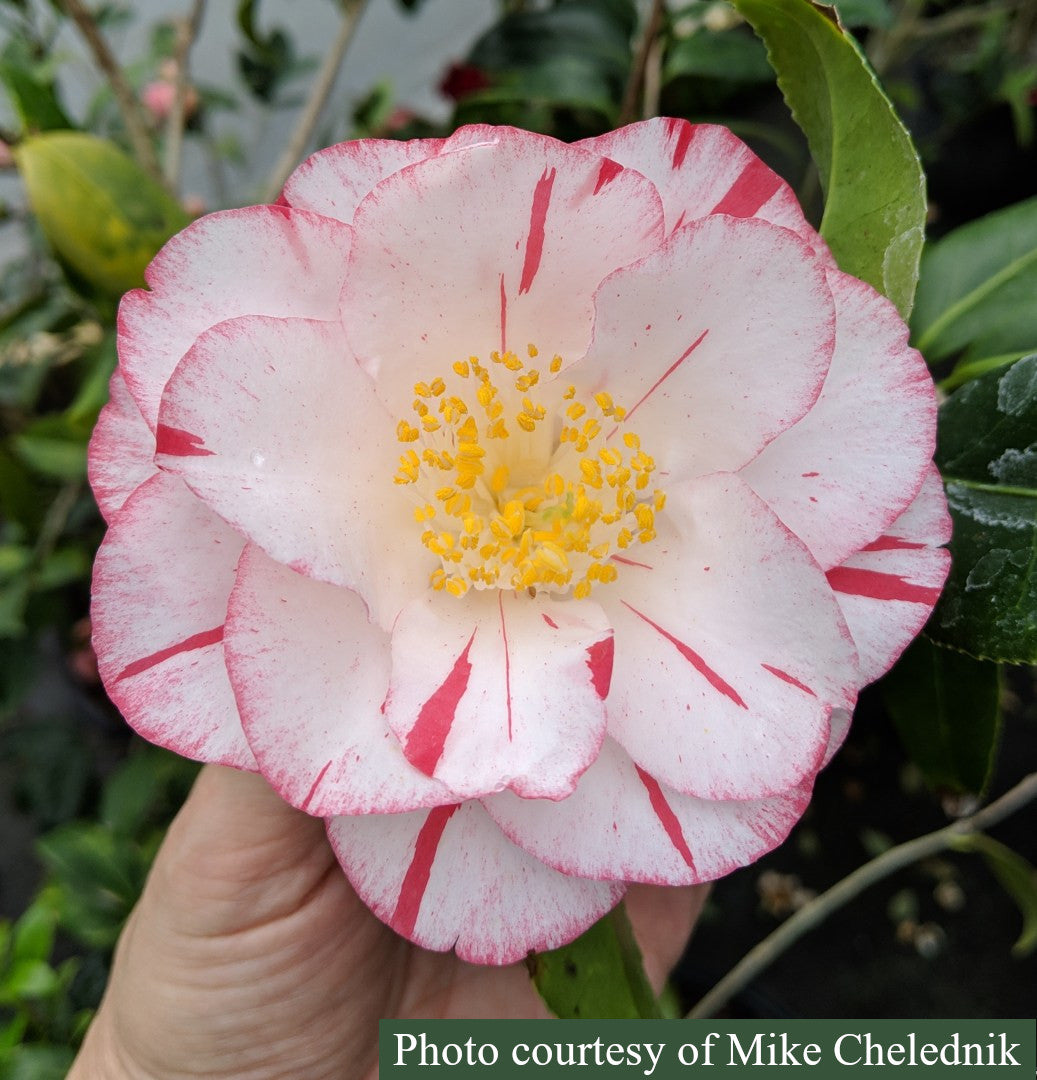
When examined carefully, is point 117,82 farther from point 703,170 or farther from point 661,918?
point 661,918

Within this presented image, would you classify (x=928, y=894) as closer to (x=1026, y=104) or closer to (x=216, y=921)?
(x=216, y=921)

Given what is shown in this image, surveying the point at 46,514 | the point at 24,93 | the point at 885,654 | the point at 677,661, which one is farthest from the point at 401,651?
the point at 46,514

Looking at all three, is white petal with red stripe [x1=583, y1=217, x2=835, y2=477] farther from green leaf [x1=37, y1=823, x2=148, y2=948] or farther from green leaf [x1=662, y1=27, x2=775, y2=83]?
green leaf [x1=37, y1=823, x2=148, y2=948]

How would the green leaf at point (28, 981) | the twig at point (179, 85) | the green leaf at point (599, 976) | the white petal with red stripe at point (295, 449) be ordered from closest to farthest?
1. the white petal with red stripe at point (295, 449)
2. the green leaf at point (599, 976)
3. the green leaf at point (28, 981)
4. the twig at point (179, 85)

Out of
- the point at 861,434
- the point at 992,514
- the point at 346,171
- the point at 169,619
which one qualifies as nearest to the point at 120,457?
the point at 169,619

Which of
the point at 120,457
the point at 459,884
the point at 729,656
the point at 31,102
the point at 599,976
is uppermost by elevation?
the point at 31,102

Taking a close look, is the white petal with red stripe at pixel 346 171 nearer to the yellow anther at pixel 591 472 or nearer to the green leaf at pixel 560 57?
the yellow anther at pixel 591 472

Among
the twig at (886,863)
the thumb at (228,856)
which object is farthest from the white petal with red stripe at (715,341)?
the twig at (886,863)
